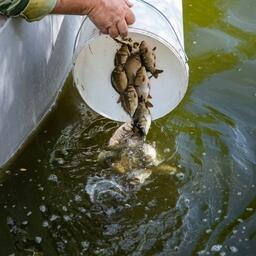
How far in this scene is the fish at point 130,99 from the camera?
314 cm

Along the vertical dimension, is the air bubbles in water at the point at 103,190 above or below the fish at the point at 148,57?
below

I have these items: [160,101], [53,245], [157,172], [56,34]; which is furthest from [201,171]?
[56,34]

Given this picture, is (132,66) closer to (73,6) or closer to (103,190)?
(73,6)

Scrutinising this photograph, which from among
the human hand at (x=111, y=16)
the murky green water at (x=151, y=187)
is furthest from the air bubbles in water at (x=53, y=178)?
the human hand at (x=111, y=16)

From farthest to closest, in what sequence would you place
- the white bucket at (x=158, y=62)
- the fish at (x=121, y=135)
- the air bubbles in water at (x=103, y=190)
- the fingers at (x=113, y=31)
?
the fish at (x=121, y=135) → the air bubbles in water at (x=103, y=190) → the white bucket at (x=158, y=62) → the fingers at (x=113, y=31)

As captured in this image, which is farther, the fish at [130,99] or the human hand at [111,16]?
the fish at [130,99]

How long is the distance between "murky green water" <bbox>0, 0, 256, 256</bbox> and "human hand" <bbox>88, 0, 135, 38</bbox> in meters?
0.87

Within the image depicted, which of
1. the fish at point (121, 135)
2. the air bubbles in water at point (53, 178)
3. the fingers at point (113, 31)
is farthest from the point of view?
the fish at point (121, 135)

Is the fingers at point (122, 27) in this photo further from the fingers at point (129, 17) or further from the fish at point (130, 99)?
the fish at point (130, 99)

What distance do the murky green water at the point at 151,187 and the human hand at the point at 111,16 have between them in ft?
2.85

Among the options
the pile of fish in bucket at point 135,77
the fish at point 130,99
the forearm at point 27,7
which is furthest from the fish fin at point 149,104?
the forearm at point 27,7

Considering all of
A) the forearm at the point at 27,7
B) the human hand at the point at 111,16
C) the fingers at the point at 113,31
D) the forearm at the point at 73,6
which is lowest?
the fingers at the point at 113,31

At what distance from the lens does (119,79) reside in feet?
10.5

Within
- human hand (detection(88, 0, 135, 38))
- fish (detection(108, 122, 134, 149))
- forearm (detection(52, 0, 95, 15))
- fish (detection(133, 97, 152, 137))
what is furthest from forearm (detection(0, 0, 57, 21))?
fish (detection(108, 122, 134, 149))
